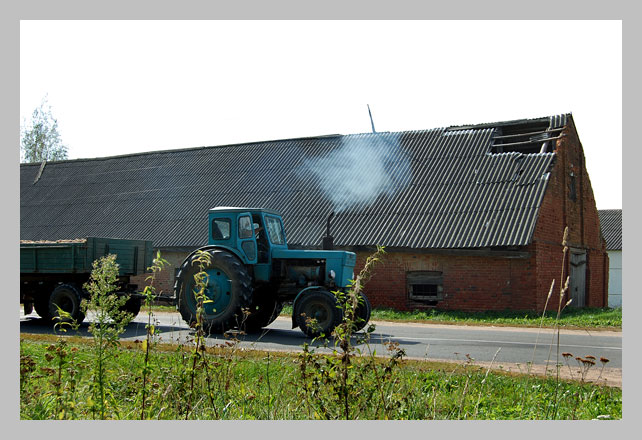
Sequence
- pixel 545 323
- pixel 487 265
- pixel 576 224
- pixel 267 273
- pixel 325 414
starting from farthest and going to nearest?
pixel 576 224
pixel 487 265
pixel 545 323
pixel 267 273
pixel 325 414

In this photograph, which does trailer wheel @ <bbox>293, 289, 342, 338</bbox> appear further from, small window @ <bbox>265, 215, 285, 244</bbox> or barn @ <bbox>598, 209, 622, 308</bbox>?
barn @ <bbox>598, 209, 622, 308</bbox>

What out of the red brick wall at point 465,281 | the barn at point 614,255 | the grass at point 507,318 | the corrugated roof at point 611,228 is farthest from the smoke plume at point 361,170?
the corrugated roof at point 611,228

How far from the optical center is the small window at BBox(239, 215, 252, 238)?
13258 millimetres

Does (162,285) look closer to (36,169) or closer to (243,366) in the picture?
(36,169)

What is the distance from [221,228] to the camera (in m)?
13.4

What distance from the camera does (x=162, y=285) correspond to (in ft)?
77.9

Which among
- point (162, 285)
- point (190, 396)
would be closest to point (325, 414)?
point (190, 396)

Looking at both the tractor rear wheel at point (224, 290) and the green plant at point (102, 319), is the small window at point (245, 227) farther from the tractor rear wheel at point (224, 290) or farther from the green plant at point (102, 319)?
the green plant at point (102, 319)

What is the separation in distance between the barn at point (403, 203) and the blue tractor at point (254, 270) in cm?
605

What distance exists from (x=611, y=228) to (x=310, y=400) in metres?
39.8

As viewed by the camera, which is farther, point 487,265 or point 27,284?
point 487,265

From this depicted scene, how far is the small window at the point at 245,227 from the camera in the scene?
13258mm

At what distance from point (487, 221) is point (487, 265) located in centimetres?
143

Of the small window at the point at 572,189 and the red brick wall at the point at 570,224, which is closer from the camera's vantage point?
the red brick wall at the point at 570,224
